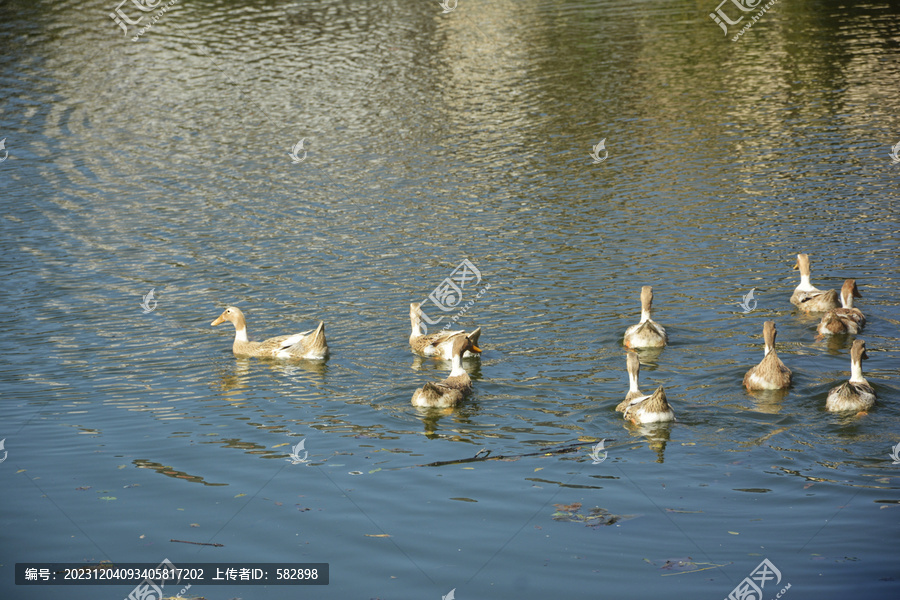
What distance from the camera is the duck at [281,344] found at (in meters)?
18.6

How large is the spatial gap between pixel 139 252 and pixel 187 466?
13184 mm

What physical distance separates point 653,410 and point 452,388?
12.3ft

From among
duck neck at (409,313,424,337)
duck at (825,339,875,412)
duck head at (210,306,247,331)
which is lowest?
duck at (825,339,875,412)

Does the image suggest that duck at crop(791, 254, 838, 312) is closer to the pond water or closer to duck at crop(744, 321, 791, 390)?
the pond water

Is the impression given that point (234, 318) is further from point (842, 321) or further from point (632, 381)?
point (842, 321)

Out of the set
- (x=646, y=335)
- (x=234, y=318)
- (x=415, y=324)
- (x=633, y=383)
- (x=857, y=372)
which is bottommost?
(x=857, y=372)

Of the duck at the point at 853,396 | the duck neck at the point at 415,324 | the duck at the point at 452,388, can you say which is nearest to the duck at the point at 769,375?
the duck at the point at 853,396

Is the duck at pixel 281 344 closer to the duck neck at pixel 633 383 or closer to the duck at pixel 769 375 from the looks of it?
the duck neck at pixel 633 383

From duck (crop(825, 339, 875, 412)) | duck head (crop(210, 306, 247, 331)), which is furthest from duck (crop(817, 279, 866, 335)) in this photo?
duck head (crop(210, 306, 247, 331))

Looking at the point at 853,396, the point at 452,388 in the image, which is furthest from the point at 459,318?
the point at 853,396

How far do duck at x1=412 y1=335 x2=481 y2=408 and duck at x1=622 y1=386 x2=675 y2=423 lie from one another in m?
3.28

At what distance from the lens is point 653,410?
14.8 m

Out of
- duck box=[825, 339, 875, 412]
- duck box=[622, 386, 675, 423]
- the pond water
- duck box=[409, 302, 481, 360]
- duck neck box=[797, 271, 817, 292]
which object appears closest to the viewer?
the pond water

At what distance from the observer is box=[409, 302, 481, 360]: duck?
60.0 ft
